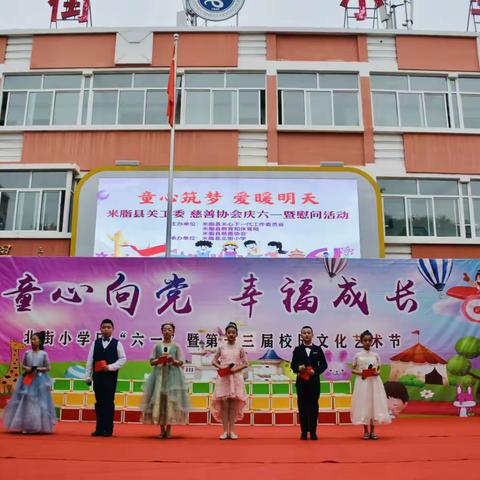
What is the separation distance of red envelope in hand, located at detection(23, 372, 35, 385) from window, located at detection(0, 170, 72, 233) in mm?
5232

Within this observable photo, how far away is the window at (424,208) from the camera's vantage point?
1119cm

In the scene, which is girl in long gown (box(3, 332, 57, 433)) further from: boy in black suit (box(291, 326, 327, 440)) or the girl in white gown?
the girl in white gown

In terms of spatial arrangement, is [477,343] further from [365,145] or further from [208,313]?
[365,145]

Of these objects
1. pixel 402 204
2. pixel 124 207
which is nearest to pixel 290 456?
pixel 124 207

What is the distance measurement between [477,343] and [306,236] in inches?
140

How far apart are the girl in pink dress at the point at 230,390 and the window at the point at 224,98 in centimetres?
690

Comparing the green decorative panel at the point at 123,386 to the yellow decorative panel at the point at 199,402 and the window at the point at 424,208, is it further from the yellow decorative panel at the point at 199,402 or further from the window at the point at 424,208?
the window at the point at 424,208

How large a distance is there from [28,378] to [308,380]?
3047 mm

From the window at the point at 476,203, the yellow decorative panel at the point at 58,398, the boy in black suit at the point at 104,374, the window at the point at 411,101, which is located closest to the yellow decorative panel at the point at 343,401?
the boy in black suit at the point at 104,374

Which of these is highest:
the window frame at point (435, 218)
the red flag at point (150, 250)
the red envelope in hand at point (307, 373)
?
the window frame at point (435, 218)

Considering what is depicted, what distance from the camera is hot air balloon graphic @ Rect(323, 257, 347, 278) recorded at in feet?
25.1

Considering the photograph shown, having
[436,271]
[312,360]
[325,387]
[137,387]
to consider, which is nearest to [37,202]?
[137,387]

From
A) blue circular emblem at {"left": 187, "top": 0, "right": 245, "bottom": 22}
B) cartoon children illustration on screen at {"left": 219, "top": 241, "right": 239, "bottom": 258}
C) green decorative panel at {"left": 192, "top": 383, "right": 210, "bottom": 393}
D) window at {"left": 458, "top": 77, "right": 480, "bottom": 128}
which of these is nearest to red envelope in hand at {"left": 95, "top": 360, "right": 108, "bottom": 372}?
green decorative panel at {"left": 192, "top": 383, "right": 210, "bottom": 393}

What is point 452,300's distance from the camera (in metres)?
7.64
